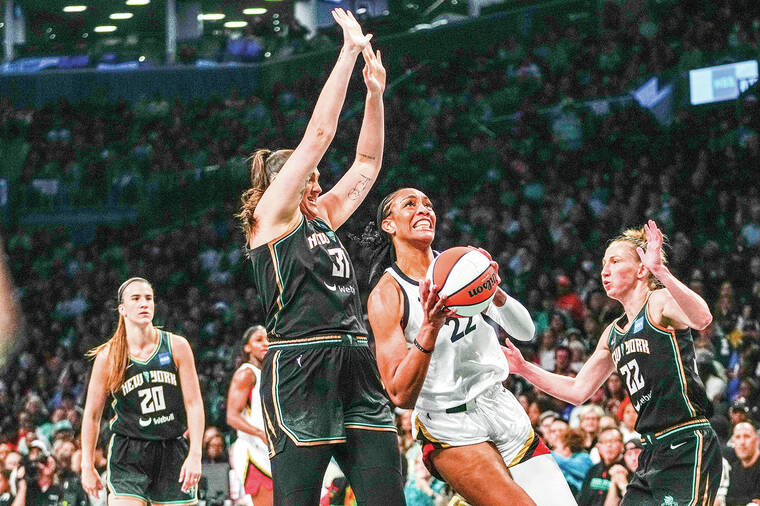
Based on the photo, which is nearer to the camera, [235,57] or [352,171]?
[352,171]

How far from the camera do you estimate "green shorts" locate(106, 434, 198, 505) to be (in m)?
6.71

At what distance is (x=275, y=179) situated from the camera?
4.52 m

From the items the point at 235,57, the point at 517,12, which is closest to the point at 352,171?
the point at 517,12

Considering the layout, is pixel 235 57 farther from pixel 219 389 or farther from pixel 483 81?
pixel 219 389

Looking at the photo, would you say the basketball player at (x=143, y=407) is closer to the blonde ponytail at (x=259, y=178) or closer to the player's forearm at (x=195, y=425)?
the player's forearm at (x=195, y=425)

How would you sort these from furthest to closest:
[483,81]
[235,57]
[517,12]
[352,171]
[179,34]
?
[179,34] → [235,57] → [517,12] → [483,81] → [352,171]

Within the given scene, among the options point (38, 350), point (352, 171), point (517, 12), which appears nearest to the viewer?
point (352, 171)

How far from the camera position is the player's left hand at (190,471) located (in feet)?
21.4

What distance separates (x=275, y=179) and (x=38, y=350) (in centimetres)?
1513

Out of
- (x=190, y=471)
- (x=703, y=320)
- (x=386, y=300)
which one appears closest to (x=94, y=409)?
(x=190, y=471)

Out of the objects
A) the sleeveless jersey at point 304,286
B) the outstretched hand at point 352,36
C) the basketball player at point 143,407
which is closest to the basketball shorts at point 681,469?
the sleeveless jersey at point 304,286

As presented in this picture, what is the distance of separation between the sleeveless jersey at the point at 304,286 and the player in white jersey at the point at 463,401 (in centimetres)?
24

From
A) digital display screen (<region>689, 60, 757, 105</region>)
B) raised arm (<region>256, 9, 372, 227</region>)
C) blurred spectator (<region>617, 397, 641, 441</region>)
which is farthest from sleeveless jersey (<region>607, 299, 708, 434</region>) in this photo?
digital display screen (<region>689, 60, 757, 105</region>)

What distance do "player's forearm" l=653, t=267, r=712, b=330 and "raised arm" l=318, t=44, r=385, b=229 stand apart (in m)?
1.44
